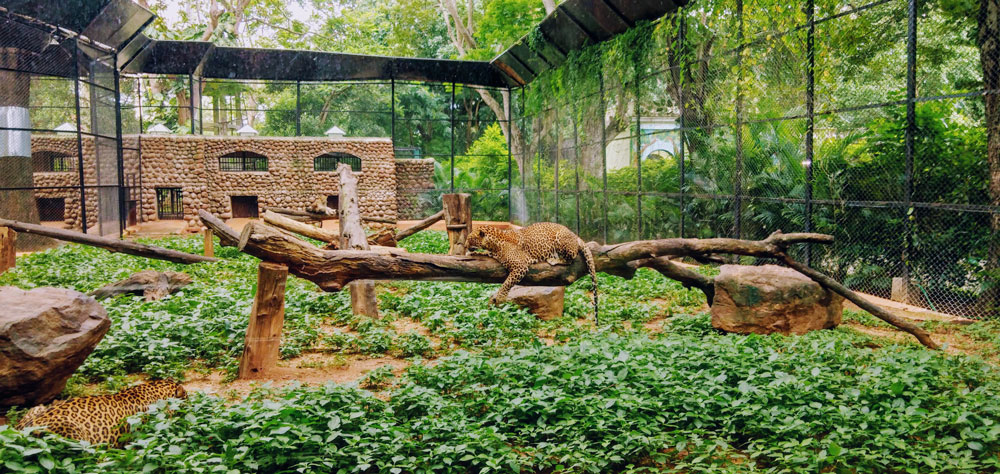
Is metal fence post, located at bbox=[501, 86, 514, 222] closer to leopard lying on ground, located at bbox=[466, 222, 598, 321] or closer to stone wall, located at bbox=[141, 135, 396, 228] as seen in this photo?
stone wall, located at bbox=[141, 135, 396, 228]

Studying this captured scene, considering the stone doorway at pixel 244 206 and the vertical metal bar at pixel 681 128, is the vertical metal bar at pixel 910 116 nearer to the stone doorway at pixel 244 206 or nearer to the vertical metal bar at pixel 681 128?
the vertical metal bar at pixel 681 128

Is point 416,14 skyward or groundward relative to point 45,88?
skyward

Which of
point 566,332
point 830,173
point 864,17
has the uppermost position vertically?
point 864,17

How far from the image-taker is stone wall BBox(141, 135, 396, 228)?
889 inches

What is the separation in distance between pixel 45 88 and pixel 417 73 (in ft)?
36.2

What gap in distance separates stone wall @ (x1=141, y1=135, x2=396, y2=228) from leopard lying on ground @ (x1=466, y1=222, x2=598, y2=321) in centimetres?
1641

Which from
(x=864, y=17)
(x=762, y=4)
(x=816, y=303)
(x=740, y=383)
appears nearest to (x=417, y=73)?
(x=762, y=4)

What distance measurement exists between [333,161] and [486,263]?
69.4 ft

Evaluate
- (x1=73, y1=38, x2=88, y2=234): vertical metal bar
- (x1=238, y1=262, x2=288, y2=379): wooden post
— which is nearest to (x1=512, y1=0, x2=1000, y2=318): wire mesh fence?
(x1=238, y1=262, x2=288, y2=379): wooden post

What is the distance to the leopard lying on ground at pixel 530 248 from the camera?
6.96m

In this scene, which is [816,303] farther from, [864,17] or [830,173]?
[864,17]

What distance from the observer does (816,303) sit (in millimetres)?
7477

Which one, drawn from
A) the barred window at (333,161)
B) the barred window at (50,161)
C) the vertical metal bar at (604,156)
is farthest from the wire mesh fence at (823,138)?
the barred window at (50,161)

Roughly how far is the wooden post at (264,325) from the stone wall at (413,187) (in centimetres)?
1991
